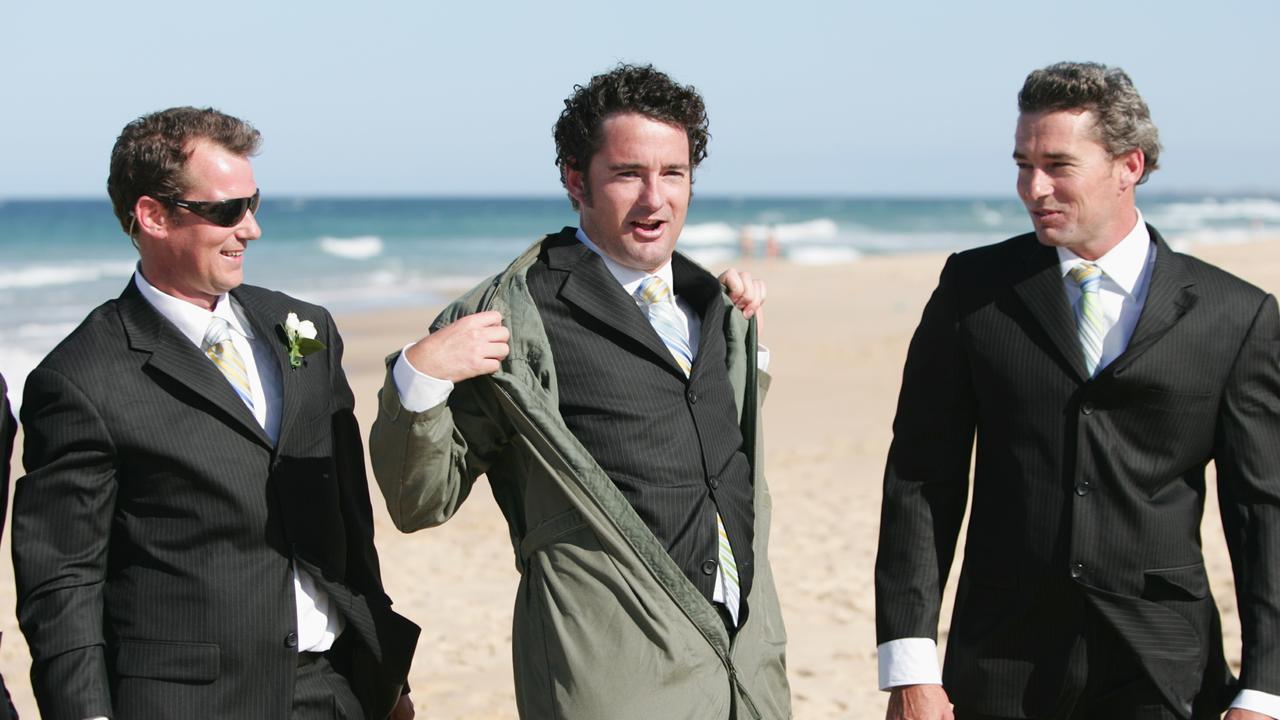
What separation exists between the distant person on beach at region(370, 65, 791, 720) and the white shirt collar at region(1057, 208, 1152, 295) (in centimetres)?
79

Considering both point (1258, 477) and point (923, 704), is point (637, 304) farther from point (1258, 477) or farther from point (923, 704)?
point (1258, 477)

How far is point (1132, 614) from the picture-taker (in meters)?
2.93

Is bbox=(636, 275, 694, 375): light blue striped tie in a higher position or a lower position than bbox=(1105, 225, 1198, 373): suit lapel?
lower

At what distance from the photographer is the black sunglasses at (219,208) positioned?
116 inches

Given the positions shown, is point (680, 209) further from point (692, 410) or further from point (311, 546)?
point (311, 546)

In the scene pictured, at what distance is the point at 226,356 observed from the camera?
3021mm

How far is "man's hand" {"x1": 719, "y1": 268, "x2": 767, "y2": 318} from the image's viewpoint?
3.49 meters

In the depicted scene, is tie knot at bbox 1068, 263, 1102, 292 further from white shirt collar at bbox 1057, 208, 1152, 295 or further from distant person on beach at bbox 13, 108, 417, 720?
distant person on beach at bbox 13, 108, 417, 720

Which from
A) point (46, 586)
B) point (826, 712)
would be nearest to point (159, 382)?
point (46, 586)

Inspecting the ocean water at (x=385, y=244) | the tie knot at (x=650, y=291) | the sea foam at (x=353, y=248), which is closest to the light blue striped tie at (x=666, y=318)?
the tie knot at (x=650, y=291)

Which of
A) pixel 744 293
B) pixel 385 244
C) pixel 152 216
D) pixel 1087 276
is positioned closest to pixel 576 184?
pixel 744 293

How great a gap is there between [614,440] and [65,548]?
1176 mm

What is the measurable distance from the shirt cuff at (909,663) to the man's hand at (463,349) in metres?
1.11

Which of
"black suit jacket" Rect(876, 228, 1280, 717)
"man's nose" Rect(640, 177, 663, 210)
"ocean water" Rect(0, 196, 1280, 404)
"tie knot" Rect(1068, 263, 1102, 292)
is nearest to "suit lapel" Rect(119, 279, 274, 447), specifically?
"man's nose" Rect(640, 177, 663, 210)
